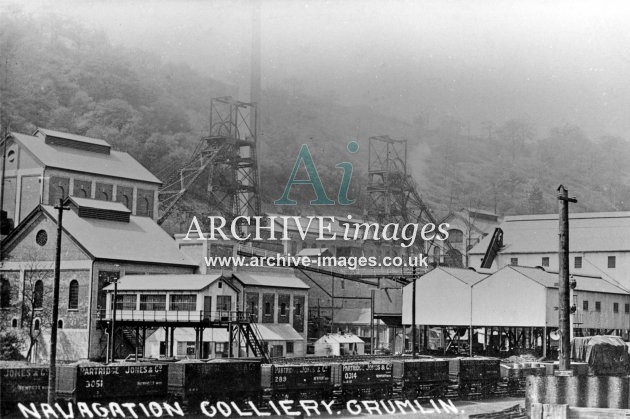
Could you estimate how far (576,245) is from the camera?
6962cm

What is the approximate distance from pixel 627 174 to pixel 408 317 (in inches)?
5494

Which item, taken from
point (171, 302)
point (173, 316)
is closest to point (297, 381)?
point (173, 316)

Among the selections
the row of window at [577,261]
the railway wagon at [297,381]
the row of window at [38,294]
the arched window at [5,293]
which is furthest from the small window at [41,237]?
the row of window at [577,261]

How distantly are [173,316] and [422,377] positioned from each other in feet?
48.7

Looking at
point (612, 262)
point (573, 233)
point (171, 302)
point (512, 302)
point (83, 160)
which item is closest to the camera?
point (171, 302)

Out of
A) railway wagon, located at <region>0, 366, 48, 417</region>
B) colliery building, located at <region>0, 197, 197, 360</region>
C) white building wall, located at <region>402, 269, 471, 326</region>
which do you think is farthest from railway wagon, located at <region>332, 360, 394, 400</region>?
white building wall, located at <region>402, 269, 471, 326</region>

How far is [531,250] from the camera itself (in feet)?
235

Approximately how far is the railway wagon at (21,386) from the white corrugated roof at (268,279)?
30.9m

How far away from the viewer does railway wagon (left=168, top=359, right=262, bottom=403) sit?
94.1 feet

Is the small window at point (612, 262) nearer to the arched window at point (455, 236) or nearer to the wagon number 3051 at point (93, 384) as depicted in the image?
the arched window at point (455, 236)

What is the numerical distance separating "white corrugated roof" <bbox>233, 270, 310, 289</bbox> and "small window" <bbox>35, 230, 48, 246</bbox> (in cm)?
1200

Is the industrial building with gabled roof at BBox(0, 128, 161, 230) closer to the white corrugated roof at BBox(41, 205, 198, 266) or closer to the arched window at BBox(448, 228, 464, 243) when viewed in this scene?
the white corrugated roof at BBox(41, 205, 198, 266)

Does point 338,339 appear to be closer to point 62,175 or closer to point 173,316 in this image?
point 173,316

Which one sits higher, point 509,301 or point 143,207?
point 143,207
